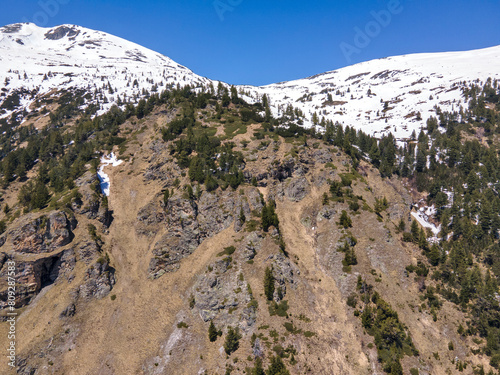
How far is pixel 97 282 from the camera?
236ft

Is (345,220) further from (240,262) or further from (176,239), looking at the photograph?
(176,239)

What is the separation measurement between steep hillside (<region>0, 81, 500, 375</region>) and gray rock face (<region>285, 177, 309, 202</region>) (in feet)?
1.73

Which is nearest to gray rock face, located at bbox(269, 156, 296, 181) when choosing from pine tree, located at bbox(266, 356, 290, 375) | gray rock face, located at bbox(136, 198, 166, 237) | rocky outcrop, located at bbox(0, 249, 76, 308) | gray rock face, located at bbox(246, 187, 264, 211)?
gray rock face, located at bbox(246, 187, 264, 211)

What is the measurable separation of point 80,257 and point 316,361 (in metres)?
63.6

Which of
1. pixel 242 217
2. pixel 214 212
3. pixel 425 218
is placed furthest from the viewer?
pixel 425 218

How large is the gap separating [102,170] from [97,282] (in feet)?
166

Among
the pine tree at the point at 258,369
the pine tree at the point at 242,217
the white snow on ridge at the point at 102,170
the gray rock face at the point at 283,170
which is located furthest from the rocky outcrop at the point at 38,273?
the gray rock face at the point at 283,170

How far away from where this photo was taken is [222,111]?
135 m

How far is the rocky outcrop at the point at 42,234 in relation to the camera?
71.9 metres

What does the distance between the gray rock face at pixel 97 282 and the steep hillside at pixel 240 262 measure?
0.86 feet

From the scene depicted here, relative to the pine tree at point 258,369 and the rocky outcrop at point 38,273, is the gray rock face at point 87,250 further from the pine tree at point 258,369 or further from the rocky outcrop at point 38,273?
the pine tree at point 258,369

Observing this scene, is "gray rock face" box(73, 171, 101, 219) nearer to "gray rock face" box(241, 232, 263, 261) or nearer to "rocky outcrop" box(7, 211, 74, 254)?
"rocky outcrop" box(7, 211, 74, 254)

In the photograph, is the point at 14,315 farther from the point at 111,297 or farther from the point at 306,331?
the point at 306,331

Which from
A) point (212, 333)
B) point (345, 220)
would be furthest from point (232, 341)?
point (345, 220)
